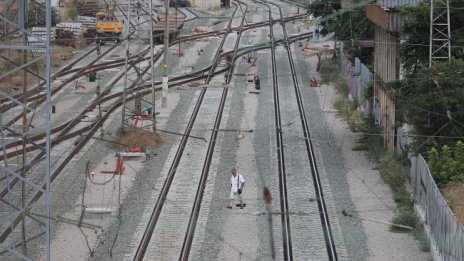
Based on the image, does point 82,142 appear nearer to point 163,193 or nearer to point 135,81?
point 163,193

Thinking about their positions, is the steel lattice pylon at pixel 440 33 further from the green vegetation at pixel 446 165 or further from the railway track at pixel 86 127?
the railway track at pixel 86 127

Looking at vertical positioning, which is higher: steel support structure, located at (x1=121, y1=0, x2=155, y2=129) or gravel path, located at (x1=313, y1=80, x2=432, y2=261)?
steel support structure, located at (x1=121, y1=0, x2=155, y2=129)

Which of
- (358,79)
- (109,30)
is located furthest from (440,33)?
(109,30)

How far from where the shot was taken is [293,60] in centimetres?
3844

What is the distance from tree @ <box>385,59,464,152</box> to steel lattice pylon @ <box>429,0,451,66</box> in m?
1.27

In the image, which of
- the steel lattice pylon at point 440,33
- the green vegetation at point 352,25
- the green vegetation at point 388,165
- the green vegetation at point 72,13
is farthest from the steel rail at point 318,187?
the green vegetation at point 72,13

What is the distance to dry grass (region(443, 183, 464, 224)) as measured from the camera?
47.1 ft

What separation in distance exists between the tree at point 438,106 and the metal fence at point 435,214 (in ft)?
1.72

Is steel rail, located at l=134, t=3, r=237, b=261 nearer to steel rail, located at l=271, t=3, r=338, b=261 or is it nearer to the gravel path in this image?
steel rail, located at l=271, t=3, r=338, b=261

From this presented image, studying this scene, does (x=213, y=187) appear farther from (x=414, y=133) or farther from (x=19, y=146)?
(x=19, y=146)

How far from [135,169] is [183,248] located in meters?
5.75

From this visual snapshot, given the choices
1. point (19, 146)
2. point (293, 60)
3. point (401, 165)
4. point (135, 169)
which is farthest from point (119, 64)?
point (401, 165)

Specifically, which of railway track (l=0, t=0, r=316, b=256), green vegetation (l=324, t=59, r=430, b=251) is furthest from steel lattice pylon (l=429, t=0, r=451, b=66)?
railway track (l=0, t=0, r=316, b=256)

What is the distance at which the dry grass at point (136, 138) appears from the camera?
2238cm
